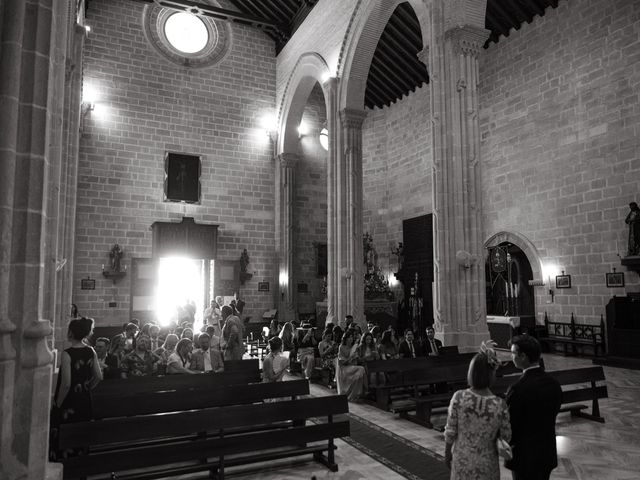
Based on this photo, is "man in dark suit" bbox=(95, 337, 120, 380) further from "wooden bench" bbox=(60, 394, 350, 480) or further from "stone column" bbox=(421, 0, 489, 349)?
"stone column" bbox=(421, 0, 489, 349)

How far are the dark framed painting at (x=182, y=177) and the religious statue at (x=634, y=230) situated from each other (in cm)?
1244

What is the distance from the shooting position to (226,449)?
4.39 meters

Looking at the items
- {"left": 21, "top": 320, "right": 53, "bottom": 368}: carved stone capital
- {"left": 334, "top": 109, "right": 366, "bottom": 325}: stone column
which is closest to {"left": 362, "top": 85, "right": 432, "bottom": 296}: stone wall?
{"left": 334, "top": 109, "right": 366, "bottom": 325}: stone column

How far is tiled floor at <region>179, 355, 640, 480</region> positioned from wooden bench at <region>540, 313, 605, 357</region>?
4.40 m

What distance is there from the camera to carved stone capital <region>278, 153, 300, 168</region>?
17.6m

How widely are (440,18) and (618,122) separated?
203 inches

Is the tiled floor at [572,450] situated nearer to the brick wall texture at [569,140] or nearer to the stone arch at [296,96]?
the brick wall texture at [569,140]

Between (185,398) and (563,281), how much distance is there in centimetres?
1071

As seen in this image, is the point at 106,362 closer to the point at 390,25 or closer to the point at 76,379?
the point at 76,379

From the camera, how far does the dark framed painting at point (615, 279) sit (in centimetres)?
1118

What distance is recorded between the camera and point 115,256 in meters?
15.4

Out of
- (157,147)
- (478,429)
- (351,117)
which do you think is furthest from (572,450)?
(157,147)

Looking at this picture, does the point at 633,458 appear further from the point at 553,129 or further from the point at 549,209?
the point at 553,129

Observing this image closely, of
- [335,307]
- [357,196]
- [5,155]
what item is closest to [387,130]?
[357,196]
